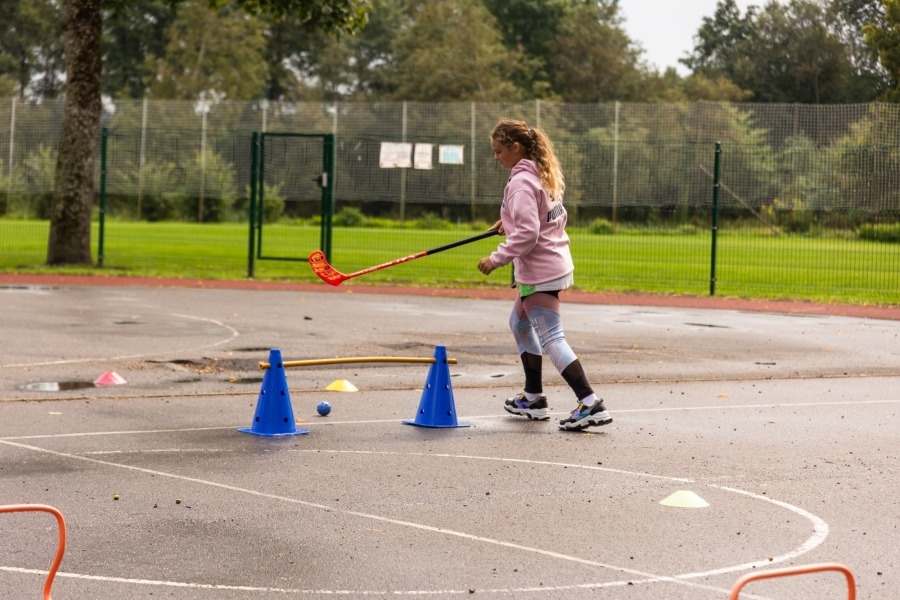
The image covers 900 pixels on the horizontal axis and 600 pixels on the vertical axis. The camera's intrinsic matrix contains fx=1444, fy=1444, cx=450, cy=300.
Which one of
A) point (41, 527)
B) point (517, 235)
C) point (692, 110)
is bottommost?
point (41, 527)

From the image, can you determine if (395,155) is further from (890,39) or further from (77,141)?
(890,39)

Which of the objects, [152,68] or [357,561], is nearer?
[357,561]

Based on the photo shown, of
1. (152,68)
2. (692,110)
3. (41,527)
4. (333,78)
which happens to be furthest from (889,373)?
(333,78)

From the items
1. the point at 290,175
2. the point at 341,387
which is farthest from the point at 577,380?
the point at 290,175

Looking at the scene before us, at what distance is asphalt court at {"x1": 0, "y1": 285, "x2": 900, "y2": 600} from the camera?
557 centimetres

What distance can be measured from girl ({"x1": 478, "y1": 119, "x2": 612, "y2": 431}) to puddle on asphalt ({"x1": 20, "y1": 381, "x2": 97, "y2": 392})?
3.46m

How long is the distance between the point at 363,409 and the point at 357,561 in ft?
13.9

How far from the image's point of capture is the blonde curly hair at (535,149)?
903 centimetres

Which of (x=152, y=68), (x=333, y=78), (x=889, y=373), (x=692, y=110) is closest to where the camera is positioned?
(x=889, y=373)

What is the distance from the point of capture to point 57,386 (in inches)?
417

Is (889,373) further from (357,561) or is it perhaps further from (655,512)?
(357,561)

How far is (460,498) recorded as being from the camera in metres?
6.98

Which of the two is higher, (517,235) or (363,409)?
(517,235)

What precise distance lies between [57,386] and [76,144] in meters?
13.6
